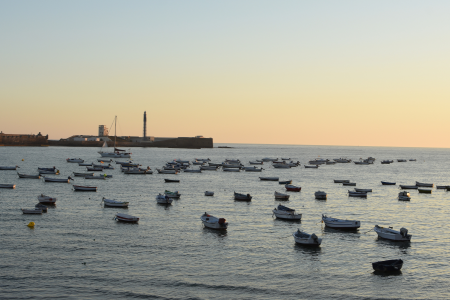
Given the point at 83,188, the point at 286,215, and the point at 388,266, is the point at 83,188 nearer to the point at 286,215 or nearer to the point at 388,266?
the point at 286,215

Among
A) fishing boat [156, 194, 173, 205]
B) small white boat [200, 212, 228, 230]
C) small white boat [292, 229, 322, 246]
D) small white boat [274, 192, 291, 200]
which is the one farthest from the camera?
small white boat [274, 192, 291, 200]

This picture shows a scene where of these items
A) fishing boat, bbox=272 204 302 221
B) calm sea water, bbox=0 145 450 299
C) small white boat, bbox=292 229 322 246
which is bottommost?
calm sea water, bbox=0 145 450 299

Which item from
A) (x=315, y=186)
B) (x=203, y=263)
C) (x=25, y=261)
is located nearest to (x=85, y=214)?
(x=25, y=261)

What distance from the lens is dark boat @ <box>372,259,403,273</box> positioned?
3494cm

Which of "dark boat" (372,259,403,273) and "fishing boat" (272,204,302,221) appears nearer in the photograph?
"dark boat" (372,259,403,273)

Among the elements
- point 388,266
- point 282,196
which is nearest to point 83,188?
point 282,196

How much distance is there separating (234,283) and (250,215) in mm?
26961

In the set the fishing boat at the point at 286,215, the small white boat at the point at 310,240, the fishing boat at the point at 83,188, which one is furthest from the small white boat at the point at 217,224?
the fishing boat at the point at 83,188

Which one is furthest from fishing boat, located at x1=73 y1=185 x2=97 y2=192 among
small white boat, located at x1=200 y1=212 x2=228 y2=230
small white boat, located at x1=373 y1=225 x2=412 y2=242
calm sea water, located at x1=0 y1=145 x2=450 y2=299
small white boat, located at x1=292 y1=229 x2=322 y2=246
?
small white boat, located at x1=373 y1=225 x2=412 y2=242

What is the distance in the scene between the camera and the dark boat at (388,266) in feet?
115

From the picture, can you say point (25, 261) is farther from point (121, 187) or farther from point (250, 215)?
point (121, 187)

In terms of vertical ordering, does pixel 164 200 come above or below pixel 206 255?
above

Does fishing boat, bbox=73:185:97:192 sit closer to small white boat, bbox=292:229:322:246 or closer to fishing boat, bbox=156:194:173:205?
fishing boat, bbox=156:194:173:205

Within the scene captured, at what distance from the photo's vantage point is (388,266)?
34875mm
